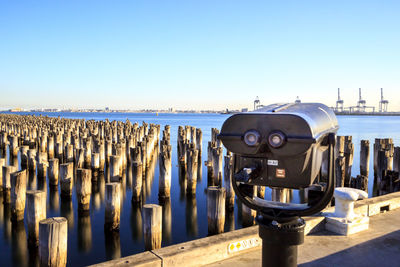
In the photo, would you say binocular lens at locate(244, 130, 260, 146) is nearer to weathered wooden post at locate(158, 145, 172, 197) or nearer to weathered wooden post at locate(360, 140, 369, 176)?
weathered wooden post at locate(158, 145, 172, 197)

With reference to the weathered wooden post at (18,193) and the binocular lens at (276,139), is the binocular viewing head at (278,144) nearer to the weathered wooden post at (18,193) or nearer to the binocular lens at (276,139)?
the binocular lens at (276,139)

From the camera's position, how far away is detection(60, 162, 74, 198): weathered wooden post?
1051 cm

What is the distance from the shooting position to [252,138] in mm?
2508

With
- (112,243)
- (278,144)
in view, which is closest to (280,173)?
(278,144)

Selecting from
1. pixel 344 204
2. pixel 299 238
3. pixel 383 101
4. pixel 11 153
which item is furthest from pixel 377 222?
pixel 383 101

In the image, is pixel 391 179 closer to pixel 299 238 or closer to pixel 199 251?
pixel 199 251

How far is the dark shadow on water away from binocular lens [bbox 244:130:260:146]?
7.92 ft

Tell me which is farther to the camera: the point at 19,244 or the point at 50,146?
the point at 50,146

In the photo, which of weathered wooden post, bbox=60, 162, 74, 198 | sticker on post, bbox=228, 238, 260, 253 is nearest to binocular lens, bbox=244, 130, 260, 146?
sticker on post, bbox=228, 238, 260, 253

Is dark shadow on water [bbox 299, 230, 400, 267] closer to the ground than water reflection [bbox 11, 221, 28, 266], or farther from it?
farther from it

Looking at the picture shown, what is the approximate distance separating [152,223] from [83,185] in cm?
424

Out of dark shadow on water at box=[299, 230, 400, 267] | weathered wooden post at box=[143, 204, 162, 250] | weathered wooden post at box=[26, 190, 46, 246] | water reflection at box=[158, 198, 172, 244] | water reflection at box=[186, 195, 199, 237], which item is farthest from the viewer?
water reflection at box=[186, 195, 199, 237]

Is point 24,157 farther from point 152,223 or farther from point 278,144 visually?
point 278,144

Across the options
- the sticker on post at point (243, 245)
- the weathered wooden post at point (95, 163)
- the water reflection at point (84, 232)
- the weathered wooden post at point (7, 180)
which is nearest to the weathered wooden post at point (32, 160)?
the weathered wooden post at point (95, 163)
